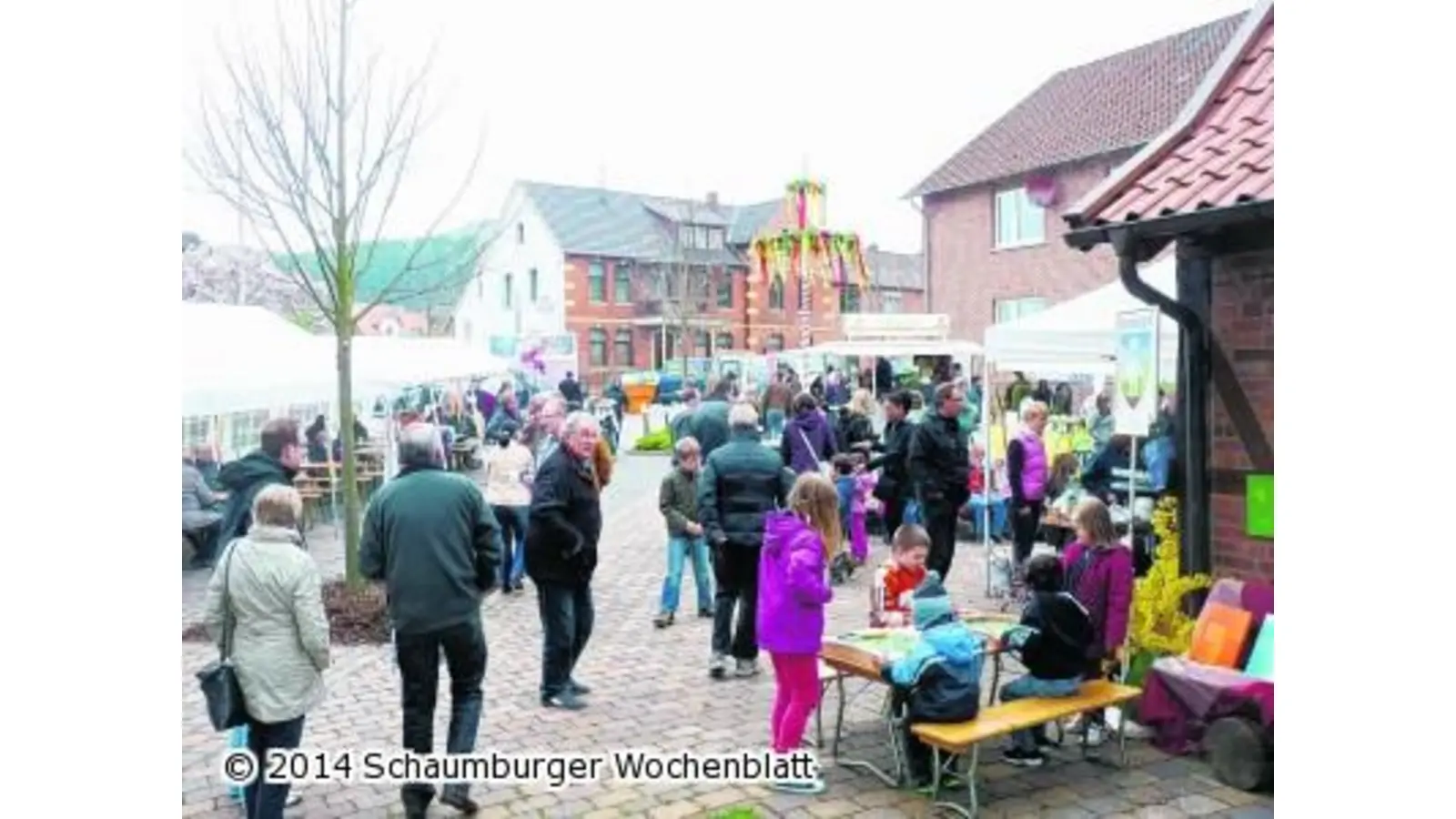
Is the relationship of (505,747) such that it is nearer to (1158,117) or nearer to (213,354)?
(213,354)

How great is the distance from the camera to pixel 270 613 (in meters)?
4.23

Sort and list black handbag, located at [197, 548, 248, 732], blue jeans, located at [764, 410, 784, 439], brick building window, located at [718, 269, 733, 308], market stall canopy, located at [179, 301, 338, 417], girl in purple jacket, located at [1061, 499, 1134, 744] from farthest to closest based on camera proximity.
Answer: brick building window, located at [718, 269, 733, 308] → blue jeans, located at [764, 410, 784, 439] → market stall canopy, located at [179, 301, 338, 417] → girl in purple jacket, located at [1061, 499, 1134, 744] → black handbag, located at [197, 548, 248, 732]

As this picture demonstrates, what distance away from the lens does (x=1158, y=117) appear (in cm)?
2088

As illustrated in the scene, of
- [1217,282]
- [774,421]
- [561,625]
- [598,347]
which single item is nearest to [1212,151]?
[1217,282]

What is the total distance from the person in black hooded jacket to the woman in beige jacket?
3.45 feet

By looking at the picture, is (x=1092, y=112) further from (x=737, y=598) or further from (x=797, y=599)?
(x=797, y=599)

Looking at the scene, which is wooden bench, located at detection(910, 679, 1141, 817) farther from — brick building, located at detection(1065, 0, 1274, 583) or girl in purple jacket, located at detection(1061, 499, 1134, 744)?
brick building, located at detection(1065, 0, 1274, 583)

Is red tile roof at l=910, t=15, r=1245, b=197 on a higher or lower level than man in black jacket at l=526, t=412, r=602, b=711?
higher

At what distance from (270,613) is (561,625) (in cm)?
201

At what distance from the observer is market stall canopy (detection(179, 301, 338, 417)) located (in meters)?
9.20

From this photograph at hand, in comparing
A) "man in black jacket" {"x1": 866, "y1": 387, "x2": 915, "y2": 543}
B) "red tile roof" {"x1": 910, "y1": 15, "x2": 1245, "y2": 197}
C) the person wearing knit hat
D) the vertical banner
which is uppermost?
"red tile roof" {"x1": 910, "y1": 15, "x2": 1245, "y2": 197}

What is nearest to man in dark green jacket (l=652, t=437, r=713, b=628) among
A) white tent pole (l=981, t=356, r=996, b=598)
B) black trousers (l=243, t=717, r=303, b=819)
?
white tent pole (l=981, t=356, r=996, b=598)
